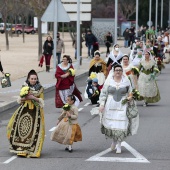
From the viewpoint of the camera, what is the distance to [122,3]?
11188cm

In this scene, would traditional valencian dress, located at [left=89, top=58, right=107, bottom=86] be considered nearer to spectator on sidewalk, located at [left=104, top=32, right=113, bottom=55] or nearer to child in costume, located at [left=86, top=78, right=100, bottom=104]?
child in costume, located at [left=86, top=78, right=100, bottom=104]

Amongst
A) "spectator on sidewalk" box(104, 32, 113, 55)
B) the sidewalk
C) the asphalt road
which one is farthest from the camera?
"spectator on sidewalk" box(104, 32, 113, 55)

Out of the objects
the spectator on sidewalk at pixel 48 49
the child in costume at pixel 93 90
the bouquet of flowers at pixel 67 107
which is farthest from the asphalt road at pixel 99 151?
the spectator on sidewalk at pixel 48 49

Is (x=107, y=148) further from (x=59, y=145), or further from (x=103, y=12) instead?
(x=103, y=12)

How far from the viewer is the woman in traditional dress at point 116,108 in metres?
12.9

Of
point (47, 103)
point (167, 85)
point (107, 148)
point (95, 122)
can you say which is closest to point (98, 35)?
point (167, 85)

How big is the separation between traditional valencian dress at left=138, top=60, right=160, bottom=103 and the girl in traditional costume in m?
8.73

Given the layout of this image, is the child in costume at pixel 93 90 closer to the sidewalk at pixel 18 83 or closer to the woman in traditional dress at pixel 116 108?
the sidewalk at pixel 18 83

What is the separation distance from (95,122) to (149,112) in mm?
2825

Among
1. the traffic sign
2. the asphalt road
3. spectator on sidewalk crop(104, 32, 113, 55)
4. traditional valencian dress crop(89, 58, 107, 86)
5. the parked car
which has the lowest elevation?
the parked car

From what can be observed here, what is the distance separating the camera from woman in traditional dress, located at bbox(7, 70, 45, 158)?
40.6ft

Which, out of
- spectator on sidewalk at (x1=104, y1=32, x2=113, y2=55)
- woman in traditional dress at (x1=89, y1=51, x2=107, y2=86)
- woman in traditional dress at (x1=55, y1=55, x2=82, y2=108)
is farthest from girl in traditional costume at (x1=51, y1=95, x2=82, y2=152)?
spectator on sidewalk at (x1=104, y1=32, x2=113, y2=55)

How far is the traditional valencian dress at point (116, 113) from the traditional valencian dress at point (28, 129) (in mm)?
1168

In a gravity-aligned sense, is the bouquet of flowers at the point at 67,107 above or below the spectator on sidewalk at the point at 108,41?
above
